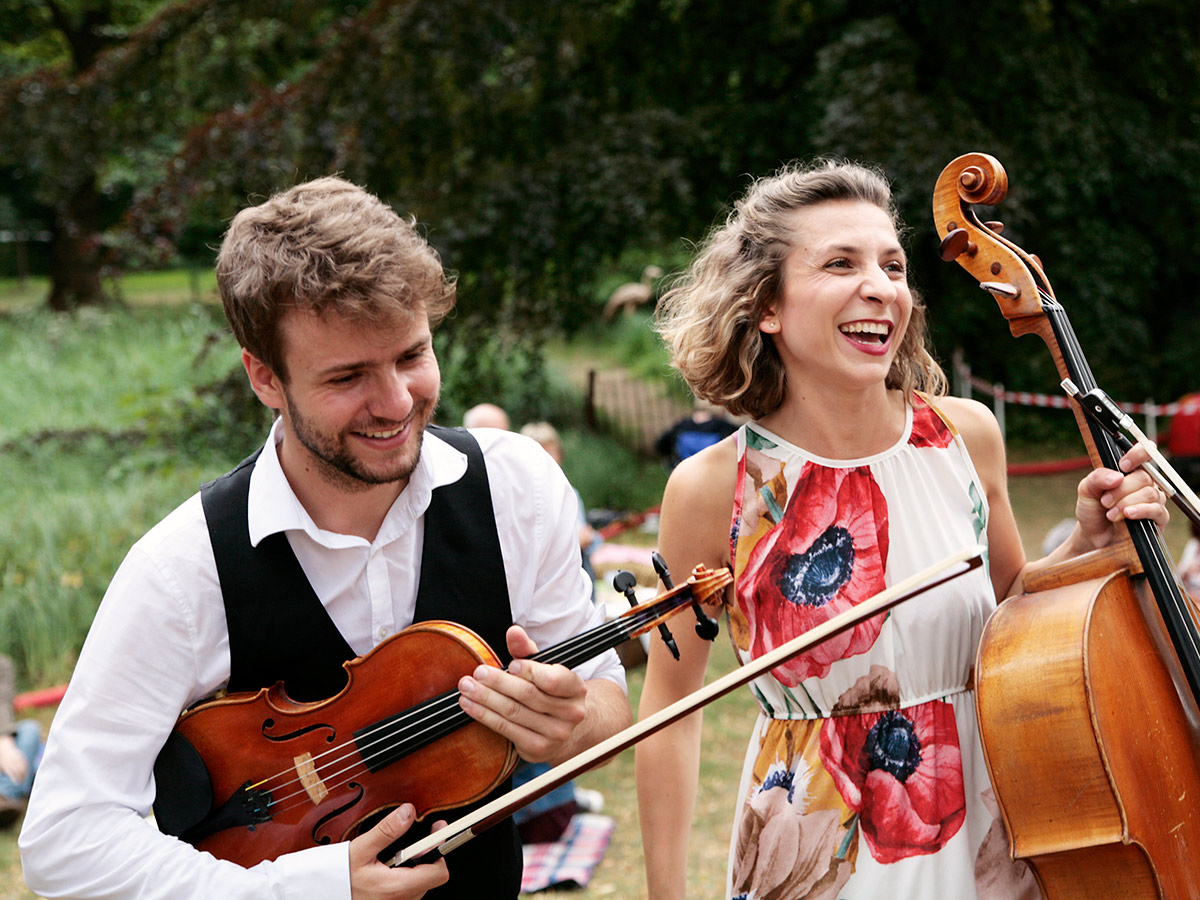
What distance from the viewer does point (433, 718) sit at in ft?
5.23

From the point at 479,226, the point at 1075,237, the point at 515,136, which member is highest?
the point at 515,136

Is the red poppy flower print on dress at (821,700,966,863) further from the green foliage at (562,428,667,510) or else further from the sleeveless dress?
the green foliage at (562,428,667,510)

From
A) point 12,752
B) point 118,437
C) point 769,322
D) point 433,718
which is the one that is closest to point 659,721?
point 433,718

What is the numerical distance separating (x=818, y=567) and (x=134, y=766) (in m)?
1.12

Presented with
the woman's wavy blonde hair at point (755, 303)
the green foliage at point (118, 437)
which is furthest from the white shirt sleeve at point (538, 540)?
the green foliage at point (118, 437)

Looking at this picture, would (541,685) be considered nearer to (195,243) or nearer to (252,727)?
(252,727)

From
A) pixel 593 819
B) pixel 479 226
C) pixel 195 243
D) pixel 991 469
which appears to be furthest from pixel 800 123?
pixel 195 243

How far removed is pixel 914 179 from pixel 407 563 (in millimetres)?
7383

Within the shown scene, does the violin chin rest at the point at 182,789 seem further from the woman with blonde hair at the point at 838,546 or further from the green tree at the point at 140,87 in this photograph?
the green tree at the point at 140,87

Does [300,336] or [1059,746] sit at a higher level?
[300,336]

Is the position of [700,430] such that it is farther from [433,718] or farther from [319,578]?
[433,718]

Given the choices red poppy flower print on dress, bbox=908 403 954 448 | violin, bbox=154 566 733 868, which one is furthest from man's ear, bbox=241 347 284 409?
red poppy flower print on dress, bbox=908 403 954 448

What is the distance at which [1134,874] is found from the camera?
1.57m

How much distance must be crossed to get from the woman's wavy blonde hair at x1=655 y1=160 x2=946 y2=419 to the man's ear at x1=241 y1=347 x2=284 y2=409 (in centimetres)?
82
